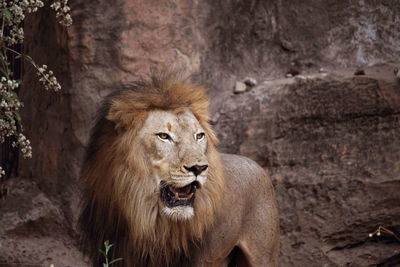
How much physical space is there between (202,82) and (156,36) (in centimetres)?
71

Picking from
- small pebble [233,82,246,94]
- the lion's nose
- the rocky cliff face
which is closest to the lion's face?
the lion's nose

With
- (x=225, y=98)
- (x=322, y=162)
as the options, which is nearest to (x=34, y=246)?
(x=225, y=98)

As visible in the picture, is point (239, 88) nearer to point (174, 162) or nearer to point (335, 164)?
point (335, 164)

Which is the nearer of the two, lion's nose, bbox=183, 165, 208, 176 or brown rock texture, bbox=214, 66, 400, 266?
lion's nose, bbox=183, 165, 208, 176

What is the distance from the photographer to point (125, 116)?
3.39 m

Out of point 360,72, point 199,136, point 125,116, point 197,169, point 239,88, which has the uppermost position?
point 360,72

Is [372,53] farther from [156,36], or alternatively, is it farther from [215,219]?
[215,219]

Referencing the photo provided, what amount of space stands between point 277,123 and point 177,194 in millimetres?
2295

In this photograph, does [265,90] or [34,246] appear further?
[265,90]

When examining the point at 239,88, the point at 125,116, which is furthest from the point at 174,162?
the point at 239,88

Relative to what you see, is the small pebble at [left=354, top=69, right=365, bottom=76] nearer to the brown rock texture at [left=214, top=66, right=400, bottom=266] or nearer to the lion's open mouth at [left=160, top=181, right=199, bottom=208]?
the brown rock texture at [left=214, top=66, right=400, bottom=266]

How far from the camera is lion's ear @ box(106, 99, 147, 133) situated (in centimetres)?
339

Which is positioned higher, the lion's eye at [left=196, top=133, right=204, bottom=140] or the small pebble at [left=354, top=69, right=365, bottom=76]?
the small pebble at [left=354, top=69, right=365, bottom=76]

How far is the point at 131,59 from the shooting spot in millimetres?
5055
